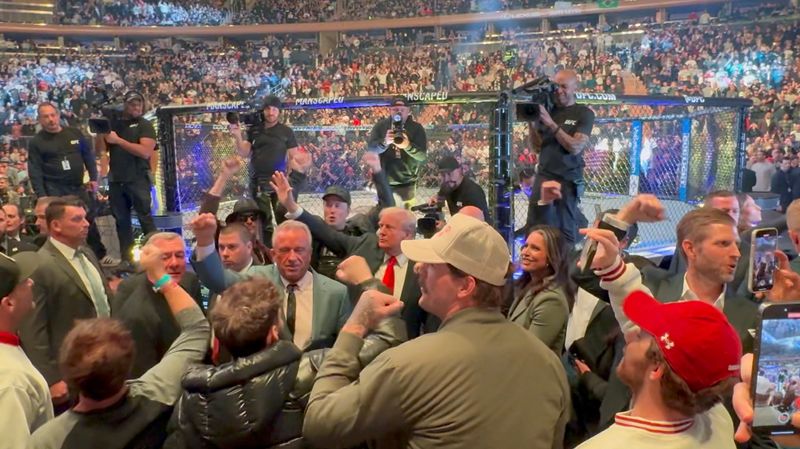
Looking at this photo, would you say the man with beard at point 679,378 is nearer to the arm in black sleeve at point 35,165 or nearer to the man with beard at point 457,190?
the man with beard at point 457,190

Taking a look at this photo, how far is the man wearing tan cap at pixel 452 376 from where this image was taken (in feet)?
5.23

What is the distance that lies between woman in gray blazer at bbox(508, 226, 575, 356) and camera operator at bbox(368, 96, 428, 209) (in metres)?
2.50

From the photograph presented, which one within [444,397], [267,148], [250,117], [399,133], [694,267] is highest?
[250,117]

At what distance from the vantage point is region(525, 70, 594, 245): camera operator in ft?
16.4

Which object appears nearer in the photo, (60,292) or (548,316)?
(548,316)

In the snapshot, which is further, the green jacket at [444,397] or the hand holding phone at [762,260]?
the hand holding phone at [762,260]

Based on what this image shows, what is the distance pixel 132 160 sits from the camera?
5.99 m

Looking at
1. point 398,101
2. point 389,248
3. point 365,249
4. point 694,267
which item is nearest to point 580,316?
point 694,267

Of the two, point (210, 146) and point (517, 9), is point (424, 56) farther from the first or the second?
point (210, 146)

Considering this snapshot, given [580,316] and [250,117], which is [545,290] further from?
[250,117]

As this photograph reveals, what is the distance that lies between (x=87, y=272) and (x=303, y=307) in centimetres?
112

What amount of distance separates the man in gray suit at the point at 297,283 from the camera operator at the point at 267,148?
108 inches

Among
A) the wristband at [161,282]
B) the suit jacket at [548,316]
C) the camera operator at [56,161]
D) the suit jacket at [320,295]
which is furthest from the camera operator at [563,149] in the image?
the camera operator at [56,161]

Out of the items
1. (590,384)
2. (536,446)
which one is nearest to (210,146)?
(590,384)
